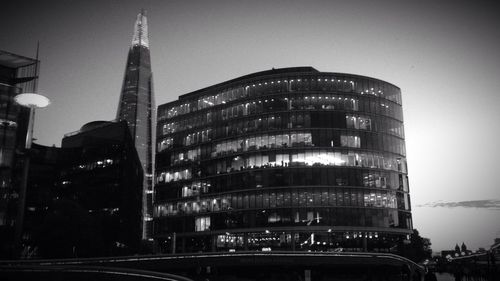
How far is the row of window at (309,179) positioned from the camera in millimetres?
91125

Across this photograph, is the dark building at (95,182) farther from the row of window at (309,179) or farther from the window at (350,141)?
the window at (350,141)

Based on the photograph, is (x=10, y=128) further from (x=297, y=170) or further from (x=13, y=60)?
(x=297, y=170)

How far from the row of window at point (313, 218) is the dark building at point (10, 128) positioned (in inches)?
1727

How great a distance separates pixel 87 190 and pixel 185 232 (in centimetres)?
3454

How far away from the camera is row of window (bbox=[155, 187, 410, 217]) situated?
295 feet

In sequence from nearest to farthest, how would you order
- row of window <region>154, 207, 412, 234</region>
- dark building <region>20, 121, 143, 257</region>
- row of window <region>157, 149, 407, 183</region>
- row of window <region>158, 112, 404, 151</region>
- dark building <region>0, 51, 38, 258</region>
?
dark building <region>0, 51, 38, 258</region>, row of window <region>154, 207, 412, 234</region>, row of window <region>157, 149, 407, 183</region>, row of window <region>158, 112, 404, 151</region>, dark building <region>20, 121, 143, 257</region>

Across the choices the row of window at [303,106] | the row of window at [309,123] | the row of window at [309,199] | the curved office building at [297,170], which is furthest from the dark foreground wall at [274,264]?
the row of window at [303,106]

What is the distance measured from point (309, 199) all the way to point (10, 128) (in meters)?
55.8

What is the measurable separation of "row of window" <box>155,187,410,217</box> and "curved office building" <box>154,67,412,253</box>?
21 cm

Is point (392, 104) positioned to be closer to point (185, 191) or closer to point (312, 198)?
point (312, 198)

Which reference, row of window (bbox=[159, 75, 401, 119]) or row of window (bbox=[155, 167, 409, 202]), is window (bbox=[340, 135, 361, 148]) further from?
row of window (bbox=[159, 75, 401, 119])

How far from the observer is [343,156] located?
9244cm

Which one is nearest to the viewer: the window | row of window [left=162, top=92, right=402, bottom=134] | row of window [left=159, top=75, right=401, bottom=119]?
the window

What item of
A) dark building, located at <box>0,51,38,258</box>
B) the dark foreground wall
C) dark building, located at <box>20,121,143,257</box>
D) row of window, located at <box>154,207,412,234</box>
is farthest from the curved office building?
dark building, located at <box>0,51,38,258</box>
